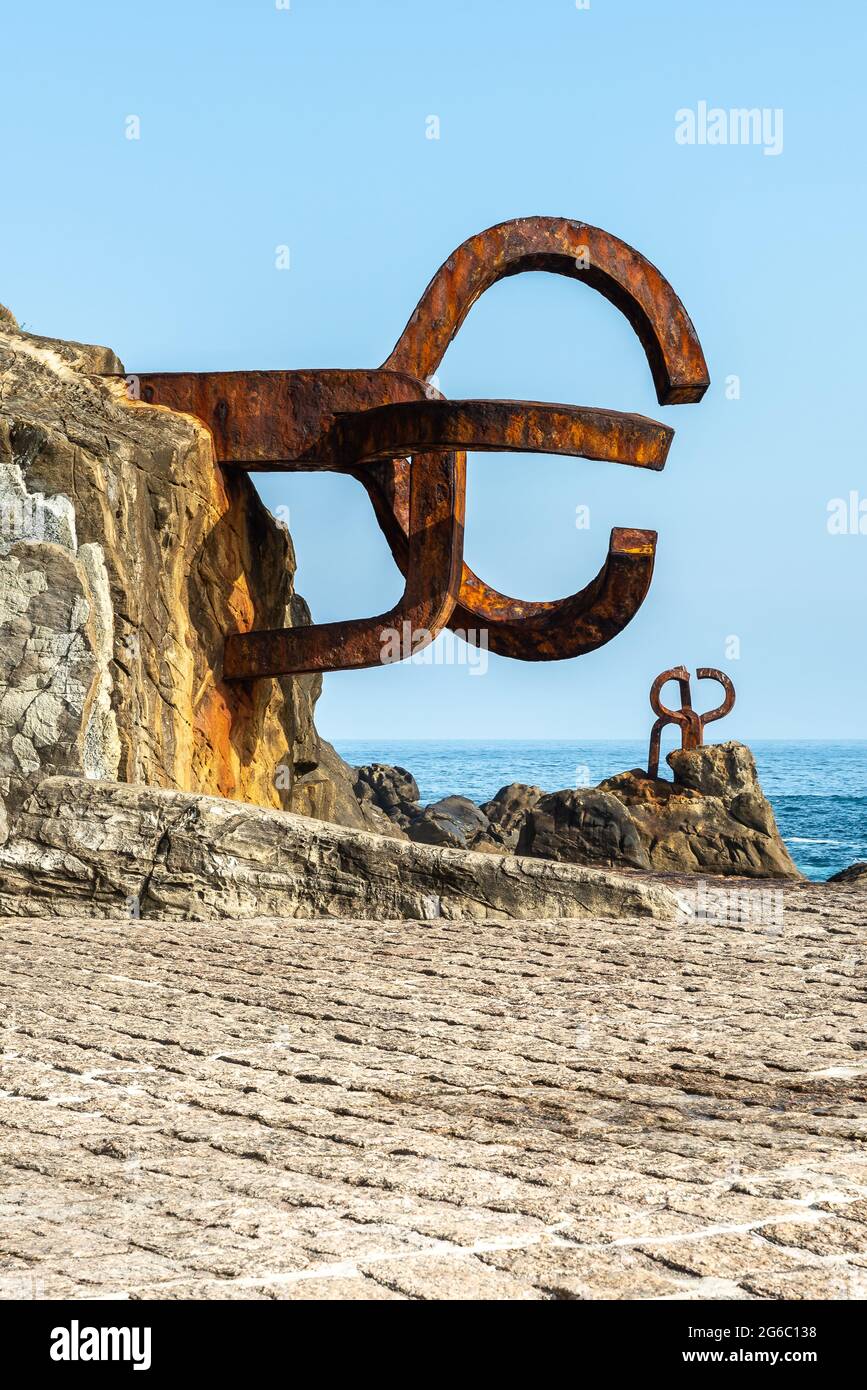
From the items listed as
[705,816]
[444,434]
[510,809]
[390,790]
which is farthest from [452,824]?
[444,434]

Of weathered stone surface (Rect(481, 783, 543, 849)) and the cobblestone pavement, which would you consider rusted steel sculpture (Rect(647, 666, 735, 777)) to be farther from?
the cobblestone pavement

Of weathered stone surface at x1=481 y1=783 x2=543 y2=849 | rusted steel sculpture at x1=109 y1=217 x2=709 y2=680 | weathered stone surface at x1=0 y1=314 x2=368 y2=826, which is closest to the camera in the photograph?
weathered stone surface at x1=0 y1=314 x2=368 y2=826

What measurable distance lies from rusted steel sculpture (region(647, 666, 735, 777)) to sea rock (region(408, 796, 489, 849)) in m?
2.54

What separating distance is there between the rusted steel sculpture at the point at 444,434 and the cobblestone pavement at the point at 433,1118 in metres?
2.63

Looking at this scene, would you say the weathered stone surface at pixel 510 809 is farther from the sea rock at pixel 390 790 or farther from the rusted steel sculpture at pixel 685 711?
the rusted steel sculpture at pixel 685 711

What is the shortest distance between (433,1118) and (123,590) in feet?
13.8

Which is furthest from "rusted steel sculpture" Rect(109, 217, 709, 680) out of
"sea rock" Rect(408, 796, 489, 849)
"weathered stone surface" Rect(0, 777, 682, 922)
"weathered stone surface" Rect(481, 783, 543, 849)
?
"weathered stone surface" Rect(481, 783, 543, 849)

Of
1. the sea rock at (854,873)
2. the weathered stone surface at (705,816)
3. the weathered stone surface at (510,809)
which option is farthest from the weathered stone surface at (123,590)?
the weathered stone surface at (510,809)

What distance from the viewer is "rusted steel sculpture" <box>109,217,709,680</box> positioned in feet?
23.9

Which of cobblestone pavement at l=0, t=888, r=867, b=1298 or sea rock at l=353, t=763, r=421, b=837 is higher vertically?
cobblestone pavement at l=0, t=888, r=867, b=1298

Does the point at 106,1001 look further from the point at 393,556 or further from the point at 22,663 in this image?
the point at 393,556

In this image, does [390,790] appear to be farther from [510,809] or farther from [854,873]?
[854,873]

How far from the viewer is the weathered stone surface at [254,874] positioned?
19.7 ft
